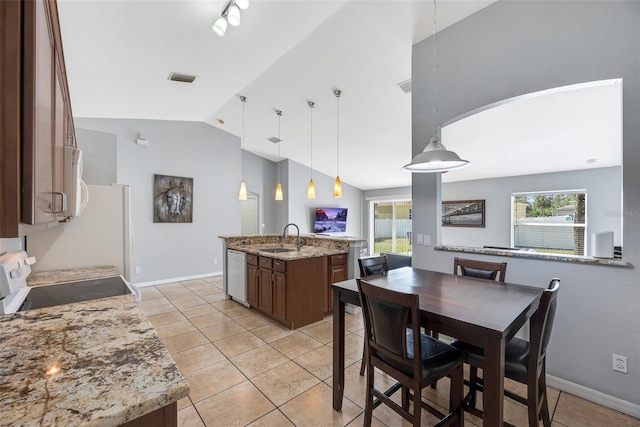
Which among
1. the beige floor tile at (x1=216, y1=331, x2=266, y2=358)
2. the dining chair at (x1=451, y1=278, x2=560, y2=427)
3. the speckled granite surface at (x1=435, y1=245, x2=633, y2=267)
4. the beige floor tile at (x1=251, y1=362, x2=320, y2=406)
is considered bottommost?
the beige floor tile at (x1=216, y1=331, x2=266, y2=358)

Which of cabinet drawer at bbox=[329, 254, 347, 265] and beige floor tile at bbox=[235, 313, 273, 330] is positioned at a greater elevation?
cabinet drawer at bbox=[329, 254, 347, 265]

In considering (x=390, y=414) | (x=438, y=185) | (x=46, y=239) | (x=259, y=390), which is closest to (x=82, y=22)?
(x=46, y=239)

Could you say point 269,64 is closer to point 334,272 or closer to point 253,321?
point 334,272

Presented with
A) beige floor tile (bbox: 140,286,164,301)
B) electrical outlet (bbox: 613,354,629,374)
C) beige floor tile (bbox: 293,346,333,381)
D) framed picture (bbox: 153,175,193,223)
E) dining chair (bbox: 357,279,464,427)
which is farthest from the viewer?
framed picture (bbox: 153,175,193,223)

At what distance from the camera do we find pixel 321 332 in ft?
11.0

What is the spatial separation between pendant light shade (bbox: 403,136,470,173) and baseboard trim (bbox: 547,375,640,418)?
6.18 ft

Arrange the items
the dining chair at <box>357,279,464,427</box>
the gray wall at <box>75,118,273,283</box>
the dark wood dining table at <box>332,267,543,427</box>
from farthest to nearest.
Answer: the gray wall at <box>75,118,273,283</box>
the dining chair at <box>357,279,464,427</box>
the dark wood dining table at <box>332,267,543,427</box>

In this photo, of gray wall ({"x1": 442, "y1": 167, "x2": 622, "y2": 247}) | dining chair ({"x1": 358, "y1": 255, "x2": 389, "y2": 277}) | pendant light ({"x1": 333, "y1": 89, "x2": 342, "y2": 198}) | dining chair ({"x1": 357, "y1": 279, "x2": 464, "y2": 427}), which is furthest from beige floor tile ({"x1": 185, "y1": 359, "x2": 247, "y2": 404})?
gray wall ({"x1": 442, "y1": 167, "x2": 622, "y2": 247})

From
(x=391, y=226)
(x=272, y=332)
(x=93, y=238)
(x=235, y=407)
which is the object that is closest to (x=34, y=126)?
(x=235, y=407)

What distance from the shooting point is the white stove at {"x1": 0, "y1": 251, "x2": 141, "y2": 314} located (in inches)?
57.9

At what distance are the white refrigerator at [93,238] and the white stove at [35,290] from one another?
64cm

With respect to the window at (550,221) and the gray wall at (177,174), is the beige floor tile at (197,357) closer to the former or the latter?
the gray wall at (177,174)

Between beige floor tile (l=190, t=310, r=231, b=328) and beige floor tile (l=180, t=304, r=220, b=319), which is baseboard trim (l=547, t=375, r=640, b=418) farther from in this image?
beige floor tile (l=180, t=304, r=220, b=319)

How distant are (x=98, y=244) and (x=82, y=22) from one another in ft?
6.26
